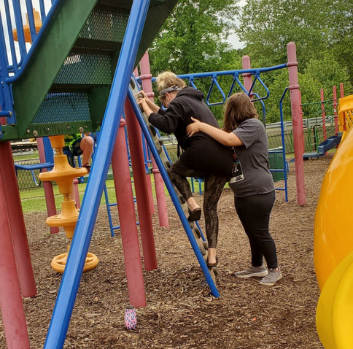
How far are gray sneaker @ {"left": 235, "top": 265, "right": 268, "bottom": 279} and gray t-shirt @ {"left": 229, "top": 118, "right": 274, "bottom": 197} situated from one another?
2.78 ft

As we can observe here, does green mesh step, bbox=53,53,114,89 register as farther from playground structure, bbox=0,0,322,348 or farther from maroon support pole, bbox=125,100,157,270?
maroon support pole, bbox=125,100,157,270

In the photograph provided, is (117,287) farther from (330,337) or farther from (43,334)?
(330,337)

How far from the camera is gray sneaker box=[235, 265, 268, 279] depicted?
153 inches

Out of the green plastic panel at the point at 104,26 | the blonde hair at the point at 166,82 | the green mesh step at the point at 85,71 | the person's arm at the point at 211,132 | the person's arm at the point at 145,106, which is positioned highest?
the green plastic panel at the point at 104,26

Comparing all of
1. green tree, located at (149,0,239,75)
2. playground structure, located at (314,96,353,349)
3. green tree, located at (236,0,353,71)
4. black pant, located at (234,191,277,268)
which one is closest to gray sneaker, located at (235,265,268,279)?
black pant, located at (234,191,277,268)

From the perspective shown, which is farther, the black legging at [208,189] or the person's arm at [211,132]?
the black legging at [208,189]

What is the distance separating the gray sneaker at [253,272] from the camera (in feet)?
12.7

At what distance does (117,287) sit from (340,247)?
310 centimetres

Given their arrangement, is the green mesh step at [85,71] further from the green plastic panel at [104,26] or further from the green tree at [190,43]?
the green tree at [190,43]

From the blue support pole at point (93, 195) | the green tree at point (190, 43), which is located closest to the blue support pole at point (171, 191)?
the blue support pole at point (93, 195)

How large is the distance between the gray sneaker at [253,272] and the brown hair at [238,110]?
1.30 metres

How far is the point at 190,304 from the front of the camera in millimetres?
3383

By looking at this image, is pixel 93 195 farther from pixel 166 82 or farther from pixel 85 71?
pixel 166 82

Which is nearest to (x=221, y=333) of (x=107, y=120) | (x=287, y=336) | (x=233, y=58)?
(x=287, y=336)
